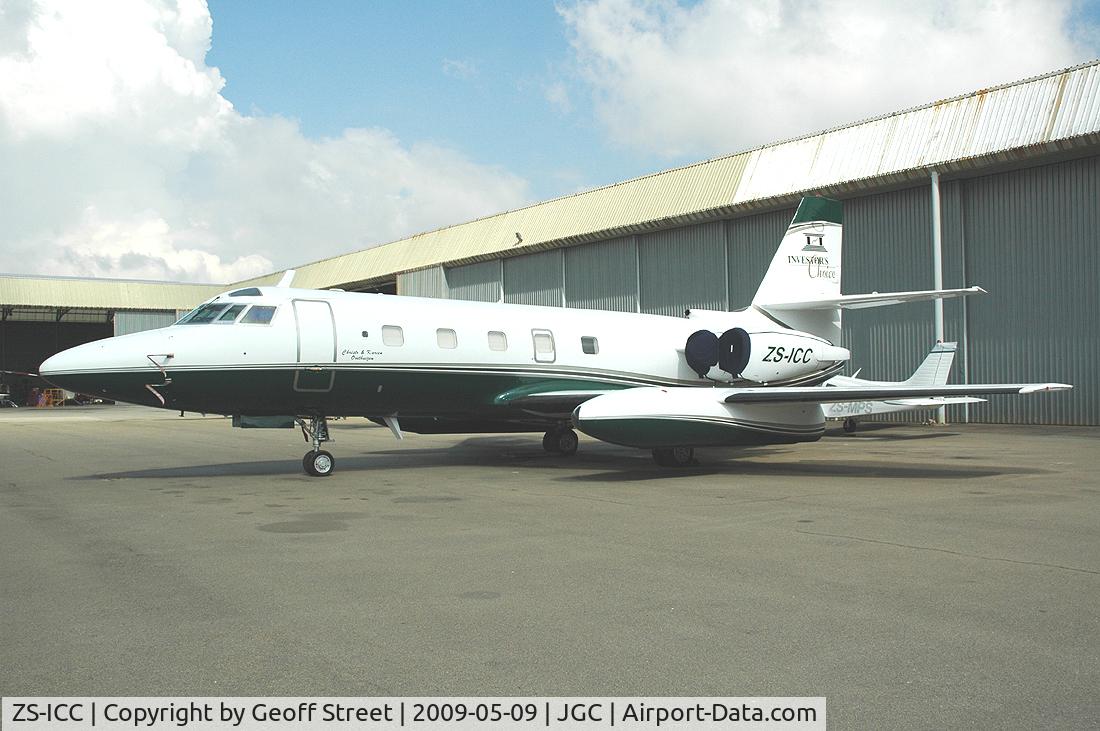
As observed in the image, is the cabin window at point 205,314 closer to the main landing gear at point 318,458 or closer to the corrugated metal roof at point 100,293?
the main landing gear at point 318,458

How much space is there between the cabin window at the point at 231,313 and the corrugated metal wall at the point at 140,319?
54824 mm

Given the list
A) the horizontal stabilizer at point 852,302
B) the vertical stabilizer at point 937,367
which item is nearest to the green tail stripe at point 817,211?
the horizontal stabilizer at point 852,302

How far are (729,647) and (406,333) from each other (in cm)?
1088

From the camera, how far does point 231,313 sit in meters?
14.0

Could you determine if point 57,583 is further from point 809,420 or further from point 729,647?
point 809,420

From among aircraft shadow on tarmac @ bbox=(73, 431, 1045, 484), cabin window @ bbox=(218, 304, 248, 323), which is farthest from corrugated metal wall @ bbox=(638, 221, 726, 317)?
cabin window @ bbox=(218, 304, 248, 323)

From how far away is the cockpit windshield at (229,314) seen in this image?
14.0m

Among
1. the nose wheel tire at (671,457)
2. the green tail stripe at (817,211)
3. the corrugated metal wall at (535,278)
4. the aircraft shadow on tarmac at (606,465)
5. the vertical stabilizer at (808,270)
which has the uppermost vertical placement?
the corrugated metal wall at (535,278)

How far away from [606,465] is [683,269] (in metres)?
17.8

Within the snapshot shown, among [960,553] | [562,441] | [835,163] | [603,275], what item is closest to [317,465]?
[562,441]

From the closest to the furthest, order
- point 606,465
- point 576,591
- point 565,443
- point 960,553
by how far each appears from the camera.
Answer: point 576,591 < point 960,553 < point 606,465 < point 565,443

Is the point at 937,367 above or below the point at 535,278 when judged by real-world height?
below

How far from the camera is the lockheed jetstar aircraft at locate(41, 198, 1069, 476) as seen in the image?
44.2 ft

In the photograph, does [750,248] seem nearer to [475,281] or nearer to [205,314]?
[475,281]
